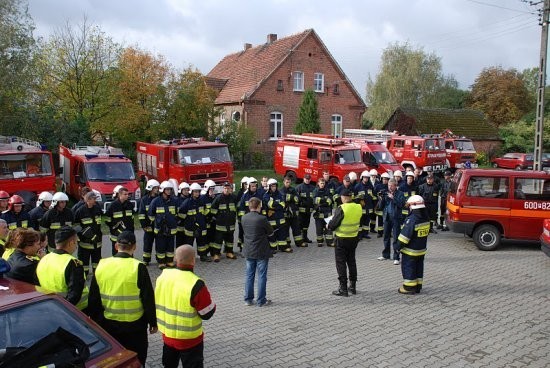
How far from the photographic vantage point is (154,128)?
26.0 m

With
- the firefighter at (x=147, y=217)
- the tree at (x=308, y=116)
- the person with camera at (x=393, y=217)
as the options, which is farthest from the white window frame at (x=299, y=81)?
the firefighter at (x=147, y=217)

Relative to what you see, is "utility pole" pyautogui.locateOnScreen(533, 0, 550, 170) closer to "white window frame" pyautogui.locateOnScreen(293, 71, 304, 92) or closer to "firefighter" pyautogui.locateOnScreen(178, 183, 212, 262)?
"firefighter" pyautogui.locateOnScreen(178, 183, 212, 262)

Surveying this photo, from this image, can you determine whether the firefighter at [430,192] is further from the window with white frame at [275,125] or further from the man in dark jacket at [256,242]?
the window with white frame at [275,125]

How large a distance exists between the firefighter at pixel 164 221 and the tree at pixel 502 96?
5409 cm

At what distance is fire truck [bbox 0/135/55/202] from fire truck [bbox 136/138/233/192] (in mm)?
4460

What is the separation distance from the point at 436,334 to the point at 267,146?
92.9ft

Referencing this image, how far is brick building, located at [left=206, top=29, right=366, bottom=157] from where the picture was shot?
112 feet

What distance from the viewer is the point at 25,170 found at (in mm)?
14344

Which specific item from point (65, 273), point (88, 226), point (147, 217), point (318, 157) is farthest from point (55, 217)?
point (318, 157)

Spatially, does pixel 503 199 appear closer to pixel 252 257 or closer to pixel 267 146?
pixel 252 257

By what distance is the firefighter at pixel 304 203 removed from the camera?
41.7 ft

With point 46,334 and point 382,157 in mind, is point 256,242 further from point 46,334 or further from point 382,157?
point 382,157

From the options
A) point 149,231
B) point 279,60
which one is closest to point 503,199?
point 149,231

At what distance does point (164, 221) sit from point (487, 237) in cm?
774
